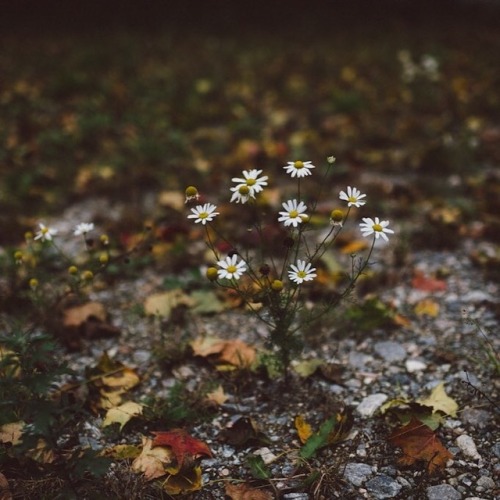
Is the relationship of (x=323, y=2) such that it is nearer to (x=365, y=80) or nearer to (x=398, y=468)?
(x=365, y=80)

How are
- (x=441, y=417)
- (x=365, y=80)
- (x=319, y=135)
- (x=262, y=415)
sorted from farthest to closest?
(x=365, y=80), (x=319, y=135), (x=262, y=415), (x=441, y=417)

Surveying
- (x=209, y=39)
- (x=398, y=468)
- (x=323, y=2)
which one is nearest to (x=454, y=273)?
(x=398, y=468)

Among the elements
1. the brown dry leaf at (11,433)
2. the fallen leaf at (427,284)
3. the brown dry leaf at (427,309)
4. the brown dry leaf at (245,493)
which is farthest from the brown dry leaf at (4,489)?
the fallen leaf at (427,284)

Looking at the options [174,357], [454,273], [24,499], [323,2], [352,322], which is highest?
[323,2]

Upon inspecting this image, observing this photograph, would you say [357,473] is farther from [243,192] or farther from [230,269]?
[243,192]

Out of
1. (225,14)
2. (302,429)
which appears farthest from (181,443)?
(225,14)

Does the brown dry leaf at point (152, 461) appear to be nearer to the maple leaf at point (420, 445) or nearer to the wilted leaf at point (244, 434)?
the wilted leaf at point (244, 434)
